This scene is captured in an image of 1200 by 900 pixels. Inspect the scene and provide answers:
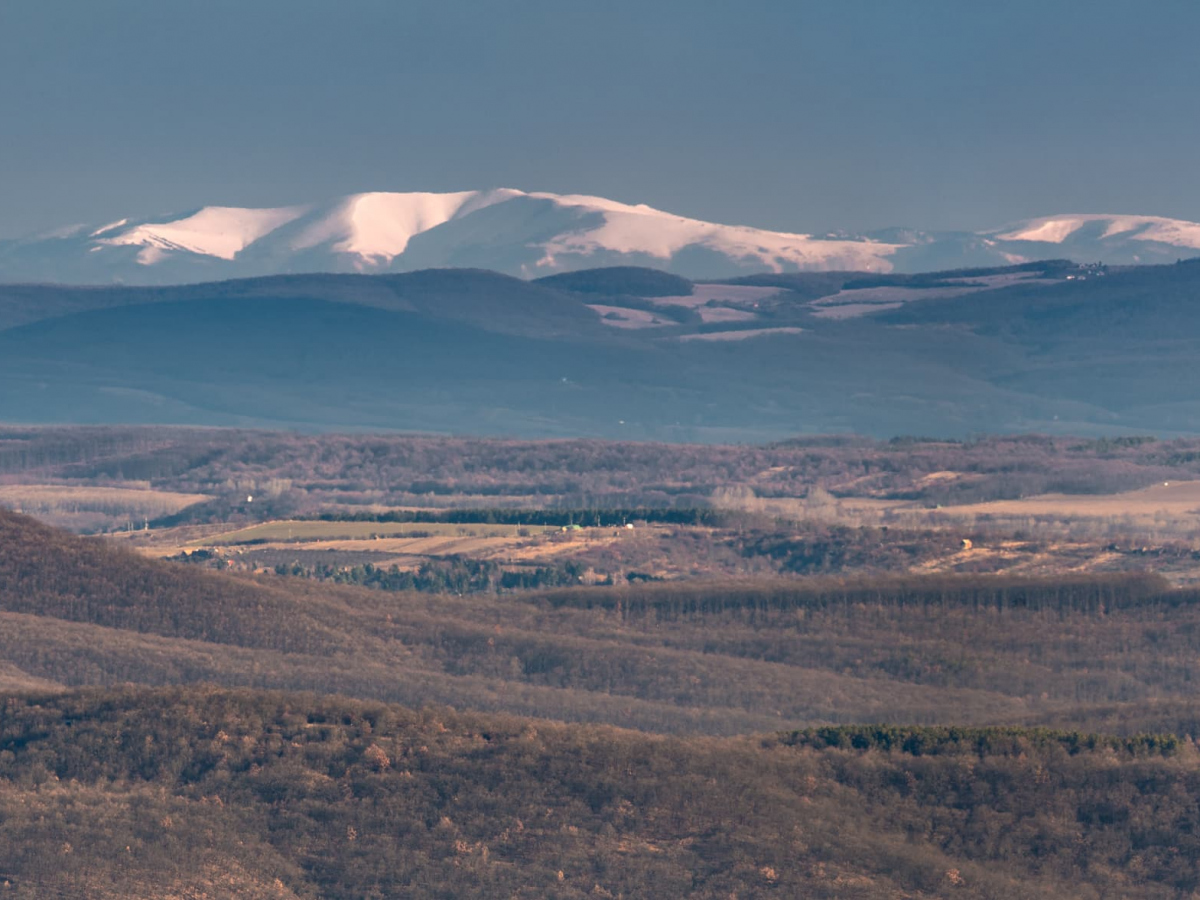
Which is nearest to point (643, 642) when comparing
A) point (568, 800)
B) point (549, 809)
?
point (568, 800)

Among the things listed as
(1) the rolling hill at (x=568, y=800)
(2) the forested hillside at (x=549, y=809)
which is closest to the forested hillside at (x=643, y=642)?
(1) the rolling hill at (x=568, y=800)

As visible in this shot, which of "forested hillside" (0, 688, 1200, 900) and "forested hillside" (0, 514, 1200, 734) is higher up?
"forested hillside" (0, 688, 1200, 900)

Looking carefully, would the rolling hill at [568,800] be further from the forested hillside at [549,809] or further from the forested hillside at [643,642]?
the forested hillside at [643,642]

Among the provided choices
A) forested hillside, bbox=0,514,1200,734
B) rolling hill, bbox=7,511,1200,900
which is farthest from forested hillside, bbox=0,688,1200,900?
forested hillside, bbox=0,514,1200,734

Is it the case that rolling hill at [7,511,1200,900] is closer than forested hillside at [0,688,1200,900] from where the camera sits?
No

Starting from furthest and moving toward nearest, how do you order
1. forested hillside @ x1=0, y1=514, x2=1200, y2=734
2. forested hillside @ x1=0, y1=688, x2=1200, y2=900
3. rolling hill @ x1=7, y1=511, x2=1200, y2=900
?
forested hillside @ x1=0, y1=514, x2=1200, y2=734 < rolling hill @ x1=7, y1=511, x2=1200, y2=900 < forested hillside @ x1=0, y1=688, x2=1200, y2=900

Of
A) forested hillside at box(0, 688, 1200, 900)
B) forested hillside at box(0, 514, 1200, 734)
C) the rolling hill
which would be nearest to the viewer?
forested hillside at box(0, 688, 1200, 900)

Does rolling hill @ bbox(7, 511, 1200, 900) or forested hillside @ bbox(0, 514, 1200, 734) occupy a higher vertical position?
rolling hill @ bbox(7, 511, 1200, 900)

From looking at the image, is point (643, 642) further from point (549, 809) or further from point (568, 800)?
point (549, 809)

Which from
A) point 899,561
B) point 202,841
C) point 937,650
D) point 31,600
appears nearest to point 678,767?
point 202,841

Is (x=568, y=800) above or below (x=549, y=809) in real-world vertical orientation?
above

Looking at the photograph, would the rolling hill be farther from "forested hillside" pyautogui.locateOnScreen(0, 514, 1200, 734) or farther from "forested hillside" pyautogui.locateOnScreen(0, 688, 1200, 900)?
"forested hillside" pyautogui.locateOnScreen(0, 514, 1200, 734)

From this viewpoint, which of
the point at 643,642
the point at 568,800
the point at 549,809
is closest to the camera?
the point at 549,809
